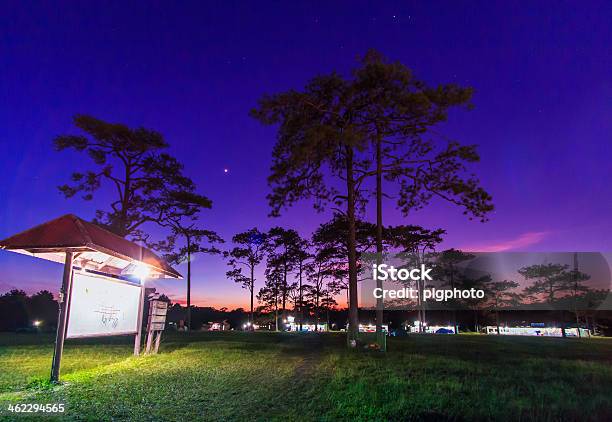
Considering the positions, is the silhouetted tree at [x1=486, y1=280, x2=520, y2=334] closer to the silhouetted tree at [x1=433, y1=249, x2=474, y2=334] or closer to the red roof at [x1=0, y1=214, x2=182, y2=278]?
the silhouetted tree at [x1=433, y1=249, x2=474, y2=334]

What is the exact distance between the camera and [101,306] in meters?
9.84

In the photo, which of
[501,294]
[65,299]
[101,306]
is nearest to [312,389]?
[65,299]

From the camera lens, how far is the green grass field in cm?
594

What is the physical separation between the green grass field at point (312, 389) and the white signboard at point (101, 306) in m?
0.88

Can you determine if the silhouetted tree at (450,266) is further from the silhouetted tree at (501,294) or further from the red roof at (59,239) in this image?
the red roof at (59,239)

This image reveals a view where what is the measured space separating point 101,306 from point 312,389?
5382 millimetres

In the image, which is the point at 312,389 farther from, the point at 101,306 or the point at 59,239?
the point at 59,239

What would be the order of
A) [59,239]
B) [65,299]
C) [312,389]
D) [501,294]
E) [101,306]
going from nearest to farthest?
1. [312,389]
2. [59,239]
3. [65,299]
4. [101,306]
5. [501,294]

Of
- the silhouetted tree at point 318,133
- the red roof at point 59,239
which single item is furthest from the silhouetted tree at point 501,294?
the red roof at point 59,239

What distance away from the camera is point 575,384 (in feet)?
26.6

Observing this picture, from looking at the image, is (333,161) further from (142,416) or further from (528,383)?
(142,416)

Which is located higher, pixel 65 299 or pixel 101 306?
pixel 65 299

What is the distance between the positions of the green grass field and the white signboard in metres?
0.88

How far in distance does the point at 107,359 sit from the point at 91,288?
10.8 feet
